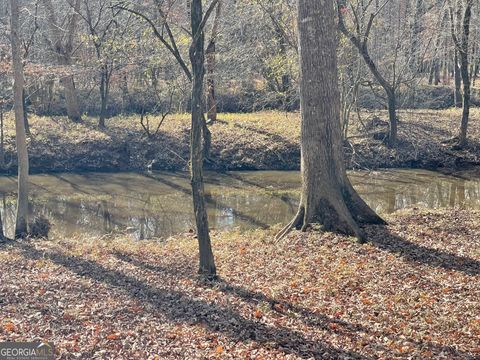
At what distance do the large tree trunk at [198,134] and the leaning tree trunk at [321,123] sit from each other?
257cm

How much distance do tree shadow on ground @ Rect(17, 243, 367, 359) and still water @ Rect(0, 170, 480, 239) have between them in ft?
17.0

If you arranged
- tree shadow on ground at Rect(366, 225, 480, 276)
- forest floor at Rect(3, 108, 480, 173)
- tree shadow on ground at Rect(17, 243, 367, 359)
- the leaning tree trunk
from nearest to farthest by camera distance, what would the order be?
1. tree shadow on ground at Rect(17, 243, 367, 359)
2. tree shadow on ground at Rect(366, 225, 480, 276)
3. the leaning tree trunk
4. forest floor at Rect(3, 108, 480, 173)

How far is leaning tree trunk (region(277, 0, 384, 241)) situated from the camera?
9984 mm

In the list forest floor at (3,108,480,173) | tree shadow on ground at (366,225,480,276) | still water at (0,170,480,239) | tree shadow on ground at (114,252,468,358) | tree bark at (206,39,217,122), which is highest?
tree bark at (206,39,217,122)

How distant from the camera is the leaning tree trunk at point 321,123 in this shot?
9.98 metres

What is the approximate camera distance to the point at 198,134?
25.7 feet

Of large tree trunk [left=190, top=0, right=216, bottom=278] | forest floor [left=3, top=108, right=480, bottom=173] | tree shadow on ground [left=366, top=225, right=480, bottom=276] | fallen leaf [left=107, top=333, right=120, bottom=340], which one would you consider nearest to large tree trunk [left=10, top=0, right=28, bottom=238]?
large tree trunk [left=190, top=0, right=216, bottom=278]

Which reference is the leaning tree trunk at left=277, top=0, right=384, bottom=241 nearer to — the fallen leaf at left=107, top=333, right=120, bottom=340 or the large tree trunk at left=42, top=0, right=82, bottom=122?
the fallen leaf at left=107, top=333, right=120, bottom=340

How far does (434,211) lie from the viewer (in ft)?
39.2

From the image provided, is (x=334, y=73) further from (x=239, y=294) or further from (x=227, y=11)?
(x=227, y=11)

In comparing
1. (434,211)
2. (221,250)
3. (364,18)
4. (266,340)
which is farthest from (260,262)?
(364,18)

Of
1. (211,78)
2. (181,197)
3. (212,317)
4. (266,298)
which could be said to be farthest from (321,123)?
(211,78)

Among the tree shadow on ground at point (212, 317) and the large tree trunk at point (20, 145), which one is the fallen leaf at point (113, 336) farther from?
the large tree trunk at point (20, 145)

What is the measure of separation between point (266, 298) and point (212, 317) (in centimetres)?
95
